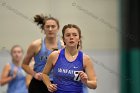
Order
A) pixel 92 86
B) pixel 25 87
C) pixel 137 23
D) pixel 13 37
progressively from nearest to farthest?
pixel 92 86
pixel 25 87
pixel 137 23
pixel 13 37

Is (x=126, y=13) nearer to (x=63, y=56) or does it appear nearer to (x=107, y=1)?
(x=107, y=1)

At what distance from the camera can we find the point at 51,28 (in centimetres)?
544

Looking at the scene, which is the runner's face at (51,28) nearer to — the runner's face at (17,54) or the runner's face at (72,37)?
the runner's face at (72,37)

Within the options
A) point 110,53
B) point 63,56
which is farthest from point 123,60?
point 63,56

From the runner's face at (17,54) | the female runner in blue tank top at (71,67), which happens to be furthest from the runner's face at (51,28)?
the runner's face at (17,54)

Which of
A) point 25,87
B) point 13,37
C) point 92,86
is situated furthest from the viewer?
point 13,37

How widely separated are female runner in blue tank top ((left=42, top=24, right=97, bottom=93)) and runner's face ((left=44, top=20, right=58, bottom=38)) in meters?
0.76

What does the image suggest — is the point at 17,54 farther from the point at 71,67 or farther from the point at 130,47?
the point at 71,67

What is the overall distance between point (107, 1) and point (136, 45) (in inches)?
38.9

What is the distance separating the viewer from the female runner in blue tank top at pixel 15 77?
23.3 feet

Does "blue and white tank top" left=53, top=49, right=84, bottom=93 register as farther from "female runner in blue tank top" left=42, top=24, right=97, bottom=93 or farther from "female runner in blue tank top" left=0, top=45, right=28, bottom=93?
"female runner in blue tank top" left=0, top=45, right=28, bottom=93

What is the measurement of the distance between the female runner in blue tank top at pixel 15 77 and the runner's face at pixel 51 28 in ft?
5.78

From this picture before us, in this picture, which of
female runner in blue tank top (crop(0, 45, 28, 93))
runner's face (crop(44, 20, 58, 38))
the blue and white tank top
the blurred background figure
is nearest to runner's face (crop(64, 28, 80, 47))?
the blue and white tank top

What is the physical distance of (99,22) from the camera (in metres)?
8.51
